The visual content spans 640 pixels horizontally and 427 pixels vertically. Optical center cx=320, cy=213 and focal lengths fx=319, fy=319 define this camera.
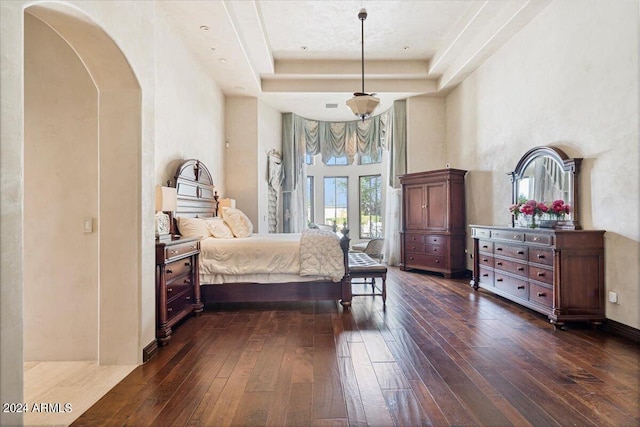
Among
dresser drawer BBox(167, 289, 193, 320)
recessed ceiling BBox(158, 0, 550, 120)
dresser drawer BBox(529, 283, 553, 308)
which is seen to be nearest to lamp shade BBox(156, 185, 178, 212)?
dresser drawer BBox(167, 289, 193, 320)

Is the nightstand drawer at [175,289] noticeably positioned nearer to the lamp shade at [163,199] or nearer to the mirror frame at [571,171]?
the lamp shade at [163,199]

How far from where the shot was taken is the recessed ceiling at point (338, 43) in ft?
13.4

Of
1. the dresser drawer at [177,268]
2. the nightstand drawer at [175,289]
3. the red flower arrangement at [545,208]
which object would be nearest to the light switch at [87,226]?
the dresser drawer at [177,268]

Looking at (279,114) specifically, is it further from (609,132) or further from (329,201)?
(609,132)

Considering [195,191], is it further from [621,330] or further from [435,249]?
[621,330]

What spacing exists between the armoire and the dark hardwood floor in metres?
2.09

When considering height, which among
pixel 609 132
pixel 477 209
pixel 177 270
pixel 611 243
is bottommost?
pixel 177 270

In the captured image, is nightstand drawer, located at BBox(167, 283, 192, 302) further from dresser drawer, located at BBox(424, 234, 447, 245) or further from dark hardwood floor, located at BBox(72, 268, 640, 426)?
dresser drawer, located at BBox(424, 234, 447, 245)

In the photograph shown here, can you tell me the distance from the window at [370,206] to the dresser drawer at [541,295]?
16.2 feet

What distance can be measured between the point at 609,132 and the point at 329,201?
249 inches

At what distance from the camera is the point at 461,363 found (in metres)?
2.35

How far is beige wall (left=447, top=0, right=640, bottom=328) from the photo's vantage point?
2.82 metres

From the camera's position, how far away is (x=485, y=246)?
14.4ft

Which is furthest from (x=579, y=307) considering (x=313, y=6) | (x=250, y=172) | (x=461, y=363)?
(x=250, y=172)
